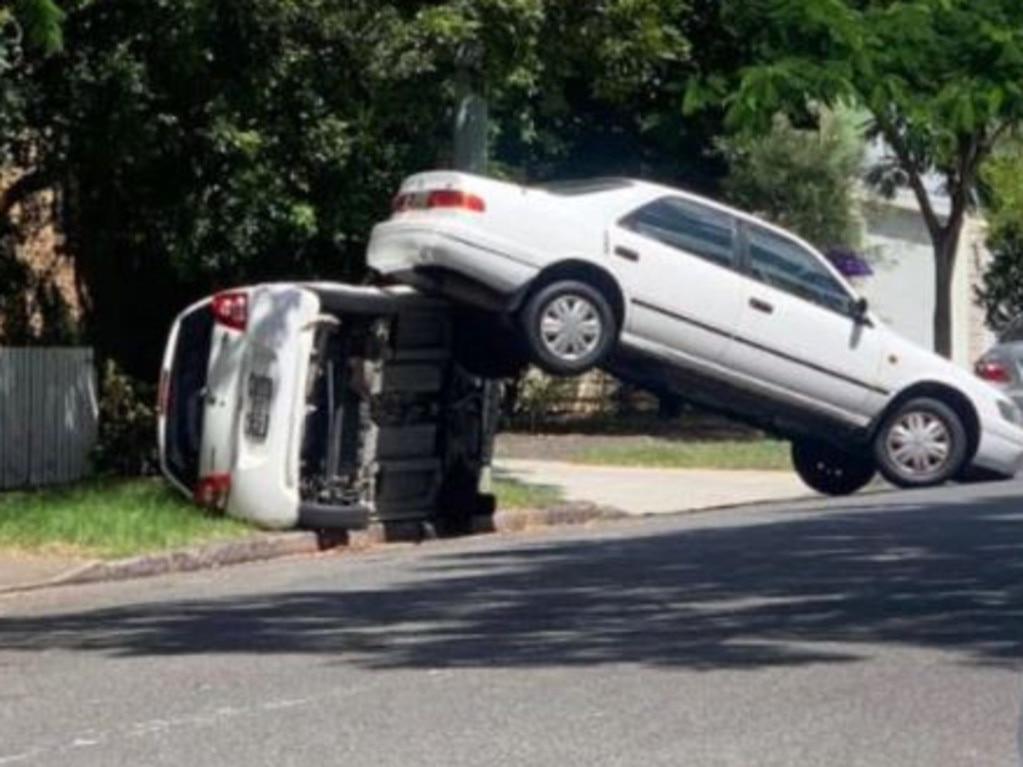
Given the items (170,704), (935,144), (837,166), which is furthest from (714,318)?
(837,166)

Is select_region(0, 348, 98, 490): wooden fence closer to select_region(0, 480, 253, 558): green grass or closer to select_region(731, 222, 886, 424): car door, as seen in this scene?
select_region(0, 480, 253, 558): green grass

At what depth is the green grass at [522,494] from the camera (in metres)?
21.4

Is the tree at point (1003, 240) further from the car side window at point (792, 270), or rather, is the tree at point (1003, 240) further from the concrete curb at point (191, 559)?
the concrete curb at point (191, 559)

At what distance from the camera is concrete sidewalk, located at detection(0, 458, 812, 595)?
57.4 feet

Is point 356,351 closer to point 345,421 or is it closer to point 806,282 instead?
point 345,421

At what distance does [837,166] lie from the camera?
124 ft

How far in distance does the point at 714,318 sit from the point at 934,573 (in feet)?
17.1

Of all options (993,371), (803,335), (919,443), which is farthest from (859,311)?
(993,371)

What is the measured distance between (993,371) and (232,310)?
29.7 feet

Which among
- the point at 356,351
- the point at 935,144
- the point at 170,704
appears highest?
the point at 935,144

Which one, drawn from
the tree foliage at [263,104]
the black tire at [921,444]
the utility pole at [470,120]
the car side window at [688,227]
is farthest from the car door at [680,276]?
the utility pole at [470,120]

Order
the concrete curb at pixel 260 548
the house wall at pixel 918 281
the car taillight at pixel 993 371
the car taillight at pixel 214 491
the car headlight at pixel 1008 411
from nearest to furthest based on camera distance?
the concrete curb at pixel 260 548 → the car taillight at pixel 214 491 → the car headlight at pixel 1008 411 → the car taillight at pixel 993 371 → the house wall at pixel 918 281

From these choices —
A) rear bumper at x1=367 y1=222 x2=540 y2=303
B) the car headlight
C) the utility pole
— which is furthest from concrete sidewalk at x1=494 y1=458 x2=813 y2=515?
rear bumper at x1=367 y1=222 x2=540 y2=303

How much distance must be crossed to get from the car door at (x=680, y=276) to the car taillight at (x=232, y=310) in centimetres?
260
